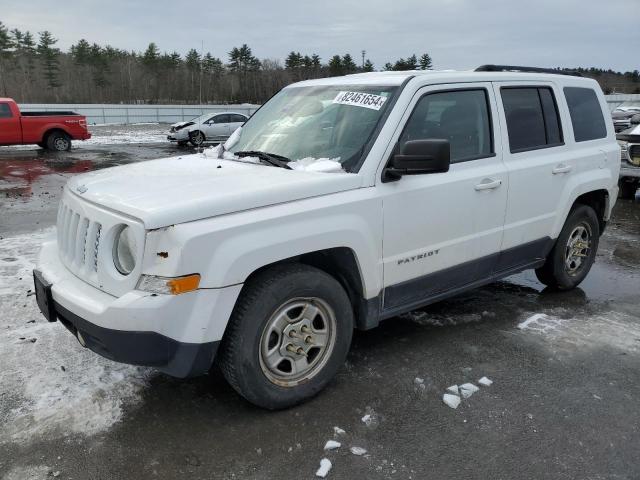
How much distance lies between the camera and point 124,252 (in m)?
2.78

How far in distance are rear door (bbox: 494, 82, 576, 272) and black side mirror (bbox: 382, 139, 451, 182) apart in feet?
3.76

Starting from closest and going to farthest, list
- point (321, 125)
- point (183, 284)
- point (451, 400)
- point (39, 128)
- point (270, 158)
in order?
1. point (183, 284)
2. point (451, 400)
3. point (270, 158)
4. point (321, 125)
5. point (39, 128)

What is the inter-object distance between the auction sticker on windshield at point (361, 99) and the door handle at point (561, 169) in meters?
1.78

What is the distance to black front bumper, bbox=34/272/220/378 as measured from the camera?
2.59m

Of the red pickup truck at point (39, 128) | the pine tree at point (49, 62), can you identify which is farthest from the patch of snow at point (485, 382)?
the pine tree at point (49, 62)

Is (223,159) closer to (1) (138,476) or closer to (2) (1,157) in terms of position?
(1) (138,476)

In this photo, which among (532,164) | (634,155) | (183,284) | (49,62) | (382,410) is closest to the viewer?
(183,284)

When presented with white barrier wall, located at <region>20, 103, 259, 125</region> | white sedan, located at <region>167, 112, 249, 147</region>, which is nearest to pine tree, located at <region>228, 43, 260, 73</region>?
white barrier wall, located at <region>20, 103, 259, 125</region>

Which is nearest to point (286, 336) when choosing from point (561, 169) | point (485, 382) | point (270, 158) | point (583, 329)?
point (270, 158)

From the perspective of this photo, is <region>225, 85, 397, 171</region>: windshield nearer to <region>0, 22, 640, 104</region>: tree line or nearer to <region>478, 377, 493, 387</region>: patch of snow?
<region>478, 377, 493, 387</region>: patch of snow

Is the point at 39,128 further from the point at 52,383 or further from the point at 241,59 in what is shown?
the point at 241,59

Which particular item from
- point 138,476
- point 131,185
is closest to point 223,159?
point 131,185

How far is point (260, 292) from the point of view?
2826 millimetres

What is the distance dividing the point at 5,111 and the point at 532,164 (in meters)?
19.2
